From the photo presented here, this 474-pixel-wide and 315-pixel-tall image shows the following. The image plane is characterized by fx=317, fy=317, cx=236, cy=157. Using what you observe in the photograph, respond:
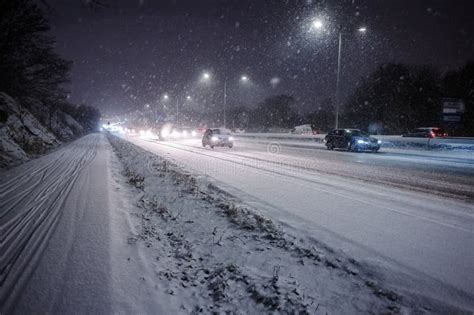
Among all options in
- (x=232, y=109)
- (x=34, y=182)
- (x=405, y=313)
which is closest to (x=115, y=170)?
(x=34, y=182)

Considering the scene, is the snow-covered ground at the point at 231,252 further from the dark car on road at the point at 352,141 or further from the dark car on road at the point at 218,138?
the dark car on road at the point at 218,138

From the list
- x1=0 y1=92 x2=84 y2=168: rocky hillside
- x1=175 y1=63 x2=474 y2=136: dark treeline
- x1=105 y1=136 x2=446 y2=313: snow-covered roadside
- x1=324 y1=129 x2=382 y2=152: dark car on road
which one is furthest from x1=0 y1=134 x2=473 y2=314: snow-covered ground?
x1=175 y1=63 x2=474 y2=136: dark treeline

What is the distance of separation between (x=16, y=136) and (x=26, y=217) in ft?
48.3

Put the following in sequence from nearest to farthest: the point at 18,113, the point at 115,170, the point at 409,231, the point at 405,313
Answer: the point at 405,313, the point at 409,231, the point at 115,170, the point at 18,113

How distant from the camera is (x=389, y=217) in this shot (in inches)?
242

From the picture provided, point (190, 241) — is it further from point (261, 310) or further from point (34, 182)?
point (34, 182)

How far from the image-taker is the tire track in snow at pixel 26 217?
3.83 m

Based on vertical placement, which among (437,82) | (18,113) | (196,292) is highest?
(437,82)

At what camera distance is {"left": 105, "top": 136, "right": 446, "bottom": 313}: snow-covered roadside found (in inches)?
129

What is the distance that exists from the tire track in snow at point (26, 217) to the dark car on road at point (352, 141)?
1956 cm

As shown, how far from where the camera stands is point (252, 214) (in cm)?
621

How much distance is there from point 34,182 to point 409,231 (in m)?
9.61

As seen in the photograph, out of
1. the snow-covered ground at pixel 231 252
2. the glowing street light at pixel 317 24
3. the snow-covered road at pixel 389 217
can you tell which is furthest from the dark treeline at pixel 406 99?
the snow-covered ground at pixel 231 252

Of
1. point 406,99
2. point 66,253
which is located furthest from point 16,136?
point 406,99
